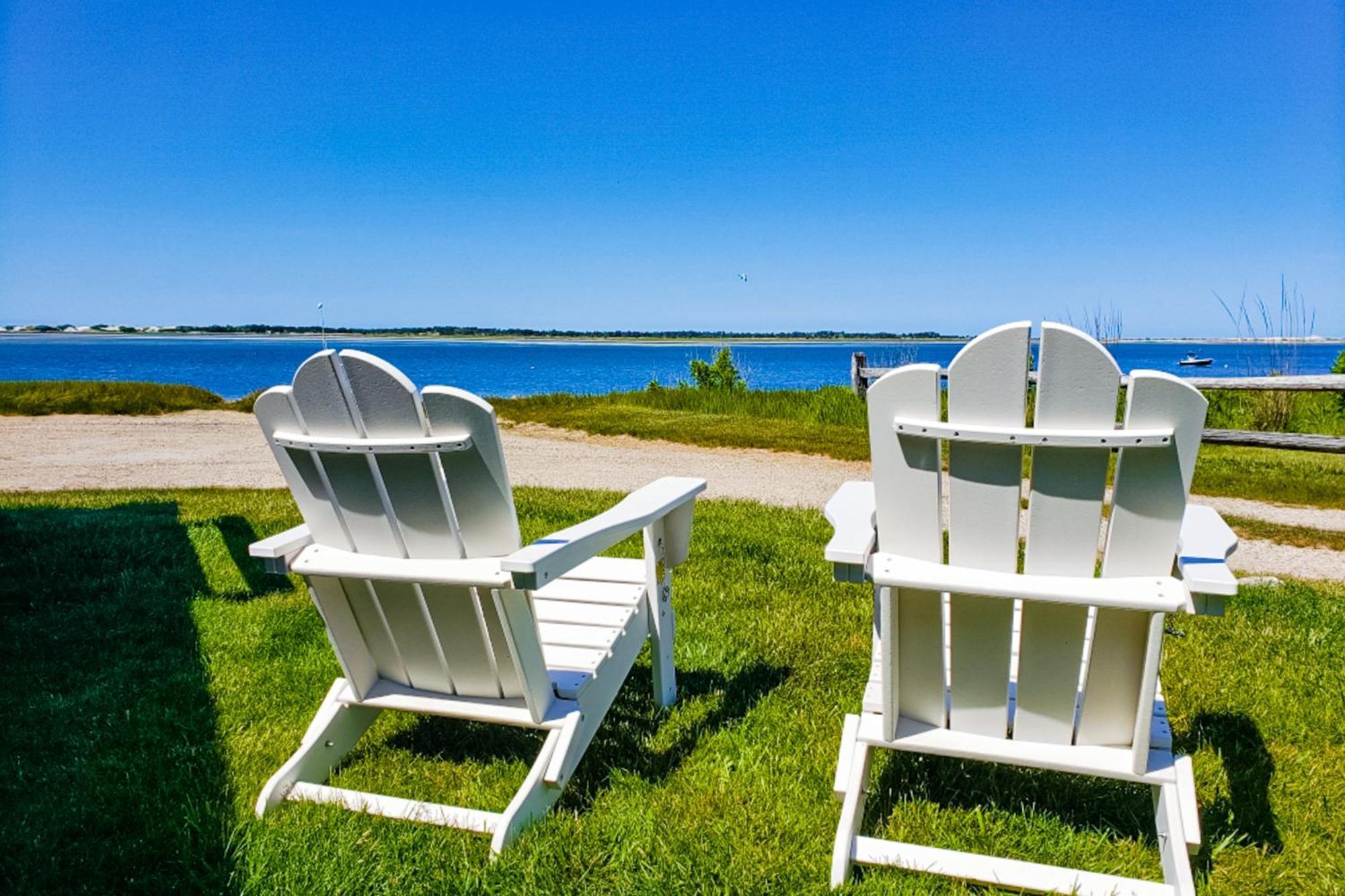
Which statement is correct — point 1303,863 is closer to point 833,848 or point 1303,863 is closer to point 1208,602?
point 1208,602

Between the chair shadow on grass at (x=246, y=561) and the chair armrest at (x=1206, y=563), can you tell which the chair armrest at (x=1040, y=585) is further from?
the chair shadow on grass at (x=246, y=561)

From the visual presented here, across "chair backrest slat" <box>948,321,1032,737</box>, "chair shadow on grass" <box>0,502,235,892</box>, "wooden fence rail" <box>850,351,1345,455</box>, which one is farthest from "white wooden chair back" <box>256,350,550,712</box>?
"wooden fence rail" <box>850,351,1345,455</box>

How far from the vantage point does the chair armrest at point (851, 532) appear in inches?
72.9

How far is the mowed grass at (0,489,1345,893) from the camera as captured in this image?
193 centimetres

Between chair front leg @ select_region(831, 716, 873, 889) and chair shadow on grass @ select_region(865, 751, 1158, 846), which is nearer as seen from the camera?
chair front leg @ select_region(831, 716, 873, 889)

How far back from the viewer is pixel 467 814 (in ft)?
6.71

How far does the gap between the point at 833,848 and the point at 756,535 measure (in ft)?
10.4

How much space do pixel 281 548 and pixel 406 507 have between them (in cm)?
39

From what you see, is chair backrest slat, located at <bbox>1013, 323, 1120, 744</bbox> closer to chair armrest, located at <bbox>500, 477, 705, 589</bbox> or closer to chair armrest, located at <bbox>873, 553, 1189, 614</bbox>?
chair armrest, located at <bbox>873, 553, 1189, 614</bbox>

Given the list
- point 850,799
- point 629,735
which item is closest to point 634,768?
point 629,735

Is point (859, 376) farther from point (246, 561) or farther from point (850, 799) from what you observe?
point (850, 799)

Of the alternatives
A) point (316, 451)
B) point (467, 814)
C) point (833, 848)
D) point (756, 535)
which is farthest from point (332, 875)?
point (756, 535)

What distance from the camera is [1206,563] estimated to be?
174 cm

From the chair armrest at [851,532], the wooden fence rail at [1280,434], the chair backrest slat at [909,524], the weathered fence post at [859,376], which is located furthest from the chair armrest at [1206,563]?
the weathered fence post at [859,376]
